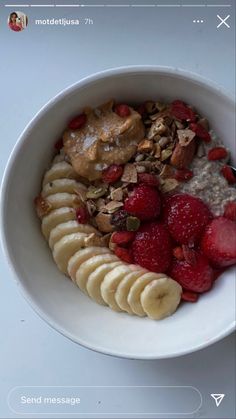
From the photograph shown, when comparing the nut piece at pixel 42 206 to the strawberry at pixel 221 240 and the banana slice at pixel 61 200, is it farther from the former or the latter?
the strawberry at pixel 221 240

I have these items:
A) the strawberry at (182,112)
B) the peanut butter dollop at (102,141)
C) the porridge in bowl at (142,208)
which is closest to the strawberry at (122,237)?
the porridge in bowl at (142,208)

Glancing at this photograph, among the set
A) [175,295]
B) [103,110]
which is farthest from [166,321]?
[103,110]

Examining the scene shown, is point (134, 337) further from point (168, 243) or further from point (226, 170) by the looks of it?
point (226, 170)

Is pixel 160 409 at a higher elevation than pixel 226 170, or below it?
below

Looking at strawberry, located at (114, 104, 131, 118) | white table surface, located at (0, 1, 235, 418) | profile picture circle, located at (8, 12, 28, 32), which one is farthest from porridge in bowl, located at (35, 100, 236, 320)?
profile picture circle, located at (8, 12, 28, 32)

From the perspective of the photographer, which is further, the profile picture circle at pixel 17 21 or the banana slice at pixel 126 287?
the profile picture circle at pixel 17 21
